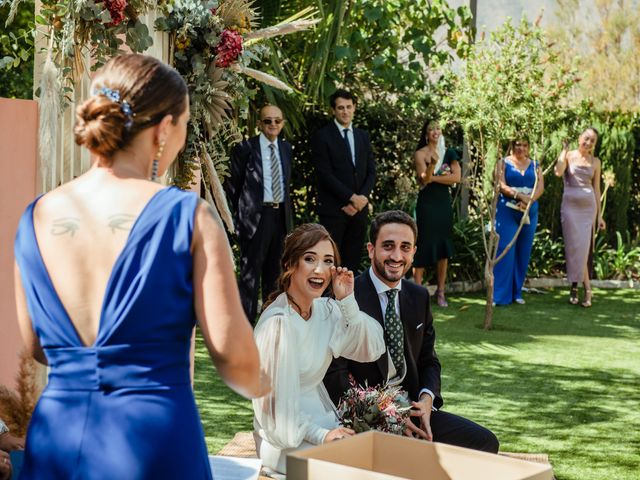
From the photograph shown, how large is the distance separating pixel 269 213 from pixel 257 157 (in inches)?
19.8

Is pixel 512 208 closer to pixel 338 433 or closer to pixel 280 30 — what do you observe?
pixel 280 30

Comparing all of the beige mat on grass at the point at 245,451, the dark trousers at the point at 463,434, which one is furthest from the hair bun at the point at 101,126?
the dark trousers at the point at 463,434

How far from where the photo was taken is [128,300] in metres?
2.13

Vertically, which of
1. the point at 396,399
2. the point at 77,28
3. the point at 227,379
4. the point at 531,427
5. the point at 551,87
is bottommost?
the point at 531,427

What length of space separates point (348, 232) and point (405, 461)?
288 inches

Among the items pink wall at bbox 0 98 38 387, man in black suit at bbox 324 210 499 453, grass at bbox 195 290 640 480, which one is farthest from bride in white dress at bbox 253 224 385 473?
grass at bbox 195 290 640 480

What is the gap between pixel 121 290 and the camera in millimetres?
2141

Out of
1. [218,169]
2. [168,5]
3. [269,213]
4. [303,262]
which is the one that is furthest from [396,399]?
[269,213]

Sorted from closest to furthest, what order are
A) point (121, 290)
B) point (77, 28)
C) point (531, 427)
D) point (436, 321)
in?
1. point (121, 290)
2. point (77, 28)
3. point (531, 427)
4. point (436, 321)

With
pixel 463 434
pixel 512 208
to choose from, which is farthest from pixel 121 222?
pixel 512 208

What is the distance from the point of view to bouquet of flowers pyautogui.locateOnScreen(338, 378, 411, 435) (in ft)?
12.9

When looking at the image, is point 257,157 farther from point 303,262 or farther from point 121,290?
point 121,290

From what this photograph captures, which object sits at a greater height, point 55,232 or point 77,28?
point 77,28

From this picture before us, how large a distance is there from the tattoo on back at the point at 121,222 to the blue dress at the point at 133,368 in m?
0.02
